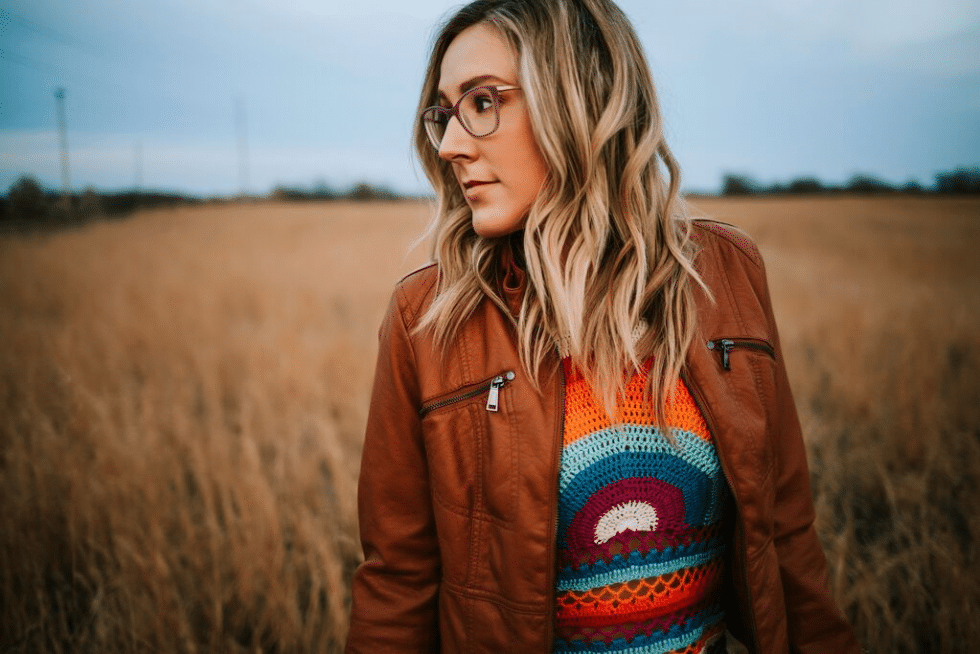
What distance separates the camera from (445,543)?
45.4 inches

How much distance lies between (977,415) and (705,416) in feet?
12.5

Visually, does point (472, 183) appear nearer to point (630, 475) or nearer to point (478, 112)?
point (478, 112)

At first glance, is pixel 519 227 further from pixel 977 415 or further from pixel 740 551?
pixel 977 415

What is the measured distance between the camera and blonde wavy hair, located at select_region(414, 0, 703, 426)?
3.76 feet

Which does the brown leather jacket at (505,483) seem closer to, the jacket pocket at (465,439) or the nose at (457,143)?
the jacket pocket at (465,439)

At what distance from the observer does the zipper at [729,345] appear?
119 centimetres

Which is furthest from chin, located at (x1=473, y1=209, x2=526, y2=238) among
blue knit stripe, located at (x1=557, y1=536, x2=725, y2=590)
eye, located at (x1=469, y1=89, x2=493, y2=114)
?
blue knit stripe, located at (x1=557, y1=536, x2=725, y2=590)

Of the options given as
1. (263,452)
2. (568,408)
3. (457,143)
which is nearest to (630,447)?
(568,408)

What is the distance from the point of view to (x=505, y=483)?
108cm

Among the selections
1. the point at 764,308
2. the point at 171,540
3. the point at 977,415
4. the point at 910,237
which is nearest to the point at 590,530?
the point at 764,308

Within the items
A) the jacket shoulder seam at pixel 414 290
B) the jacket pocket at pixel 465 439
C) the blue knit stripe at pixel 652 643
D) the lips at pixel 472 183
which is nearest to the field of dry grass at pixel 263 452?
the jacket shoulder seam at pixel 414 290

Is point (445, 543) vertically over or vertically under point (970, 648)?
over

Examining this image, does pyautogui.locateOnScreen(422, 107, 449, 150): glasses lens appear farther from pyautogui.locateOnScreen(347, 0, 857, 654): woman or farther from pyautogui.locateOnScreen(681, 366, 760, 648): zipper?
pyautogui.locateOnScreen(681, 366, 760, 648): zipper

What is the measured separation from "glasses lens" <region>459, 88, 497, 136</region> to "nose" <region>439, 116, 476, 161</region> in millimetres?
21
